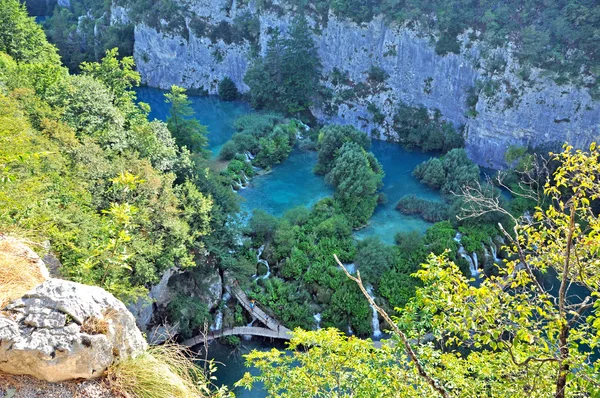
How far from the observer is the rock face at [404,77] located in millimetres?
32250

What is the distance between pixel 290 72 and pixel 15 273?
126ft

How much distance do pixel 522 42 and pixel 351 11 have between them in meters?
14.6

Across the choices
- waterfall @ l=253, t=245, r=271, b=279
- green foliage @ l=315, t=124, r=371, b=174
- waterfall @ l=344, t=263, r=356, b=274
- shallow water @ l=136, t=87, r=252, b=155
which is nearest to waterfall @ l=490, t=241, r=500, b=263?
waterfall @ l=344, t=263, r=356, b=274

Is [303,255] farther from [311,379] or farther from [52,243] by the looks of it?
[311,379]

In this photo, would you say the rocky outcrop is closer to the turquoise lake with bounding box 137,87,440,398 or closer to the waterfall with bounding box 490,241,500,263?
the turquoise lake with bounding box 137,87,440,398

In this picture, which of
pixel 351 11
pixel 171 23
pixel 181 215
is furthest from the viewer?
pixel 171 23

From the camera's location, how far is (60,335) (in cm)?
501

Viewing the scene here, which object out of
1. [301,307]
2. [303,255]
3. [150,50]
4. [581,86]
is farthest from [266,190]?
[150,50]

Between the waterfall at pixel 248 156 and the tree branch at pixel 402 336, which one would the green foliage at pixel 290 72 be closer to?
the waterfall at pixel 248 156

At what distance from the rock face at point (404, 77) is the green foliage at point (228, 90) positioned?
817 millimetres

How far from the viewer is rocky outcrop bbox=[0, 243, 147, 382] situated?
4.86m

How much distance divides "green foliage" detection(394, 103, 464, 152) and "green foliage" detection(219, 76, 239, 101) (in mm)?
18318

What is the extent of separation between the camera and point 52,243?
11328mm

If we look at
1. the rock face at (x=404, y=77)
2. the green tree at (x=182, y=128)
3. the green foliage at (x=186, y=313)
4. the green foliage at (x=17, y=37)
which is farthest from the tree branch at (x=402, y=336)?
the rock face at (x=404, y=77)
